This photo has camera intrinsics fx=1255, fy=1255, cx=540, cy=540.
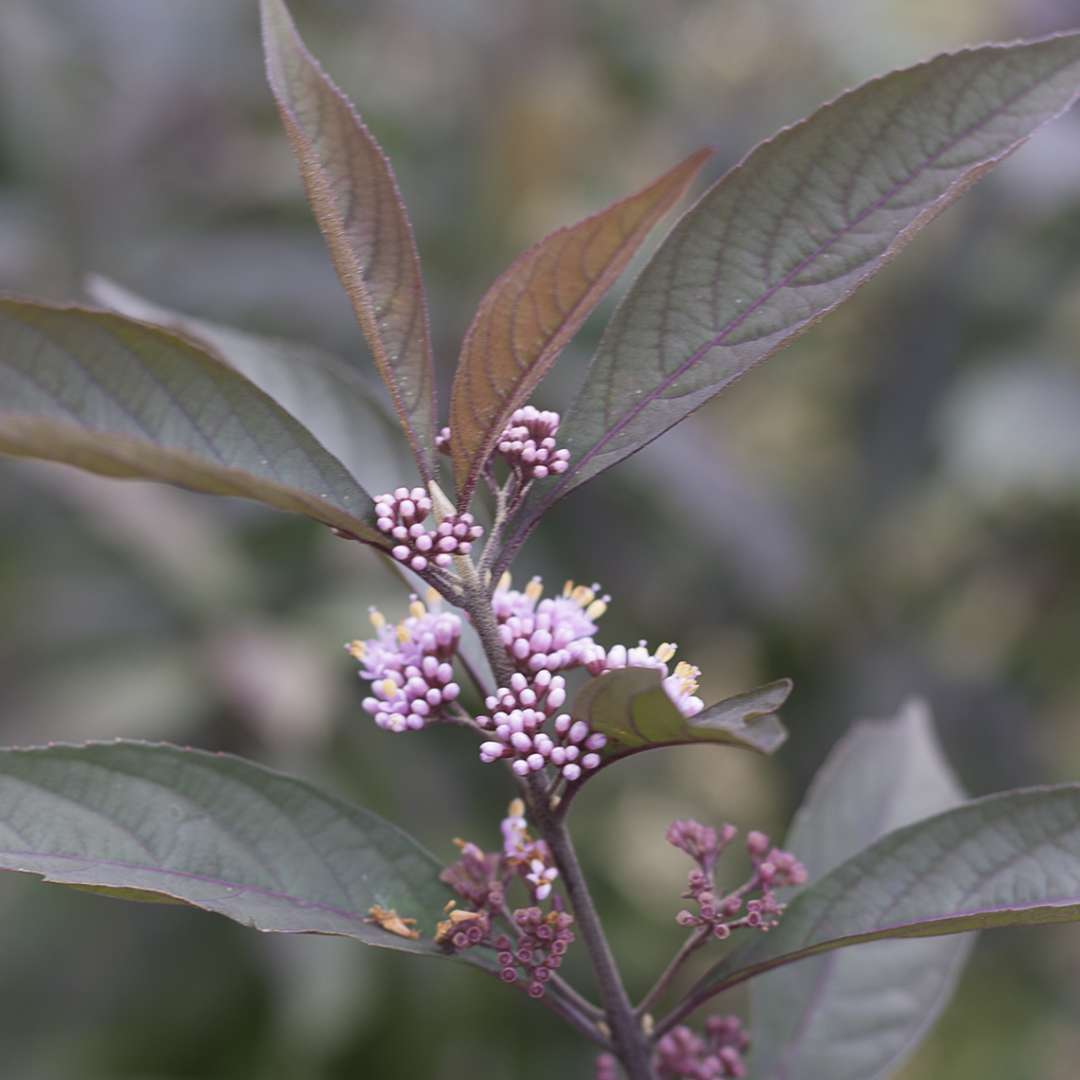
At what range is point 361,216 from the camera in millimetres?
958

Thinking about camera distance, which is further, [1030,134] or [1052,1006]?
[1052,1006]

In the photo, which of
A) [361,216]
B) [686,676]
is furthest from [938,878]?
[361,216]

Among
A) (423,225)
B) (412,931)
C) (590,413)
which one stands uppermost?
(423,225)

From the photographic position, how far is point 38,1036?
3090 mm

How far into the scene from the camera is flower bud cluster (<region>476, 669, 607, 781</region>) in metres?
0.96

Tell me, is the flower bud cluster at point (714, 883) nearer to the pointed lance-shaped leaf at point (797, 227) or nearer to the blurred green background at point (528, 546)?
the pointed lance-shaped leaf at point (797, 227)

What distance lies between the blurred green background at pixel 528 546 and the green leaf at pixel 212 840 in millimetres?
1666

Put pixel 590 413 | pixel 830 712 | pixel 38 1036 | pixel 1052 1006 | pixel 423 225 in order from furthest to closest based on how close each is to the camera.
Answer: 1. pixel 423 225
2. pixel 830 712
3. pixel 1052 1006
4. pixel 38 1036
5. pixel 590 413

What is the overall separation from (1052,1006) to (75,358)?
10.9 ft

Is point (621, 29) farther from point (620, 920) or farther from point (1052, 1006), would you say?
point (1052, 1006)

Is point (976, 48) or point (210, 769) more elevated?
point (976, 48)

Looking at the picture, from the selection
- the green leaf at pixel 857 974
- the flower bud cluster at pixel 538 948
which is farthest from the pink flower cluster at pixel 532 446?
the green leaf at pixel 857 974

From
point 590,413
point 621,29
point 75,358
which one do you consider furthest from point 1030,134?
point 621,29

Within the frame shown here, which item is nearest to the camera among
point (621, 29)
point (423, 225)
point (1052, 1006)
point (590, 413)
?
point (590, 413)
